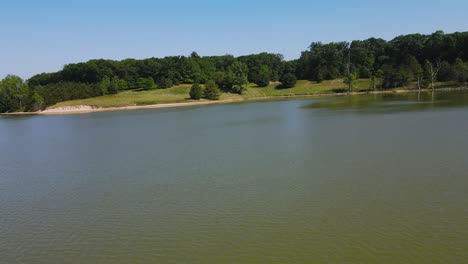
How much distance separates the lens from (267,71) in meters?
115

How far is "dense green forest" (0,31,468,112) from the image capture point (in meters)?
88.2

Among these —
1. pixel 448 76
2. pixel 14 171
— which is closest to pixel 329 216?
pixel 14 171

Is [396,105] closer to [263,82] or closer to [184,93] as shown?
[184,93]

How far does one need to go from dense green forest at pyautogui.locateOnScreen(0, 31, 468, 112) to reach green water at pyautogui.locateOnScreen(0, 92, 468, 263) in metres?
70.8

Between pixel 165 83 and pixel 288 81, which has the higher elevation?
pixel 165 83

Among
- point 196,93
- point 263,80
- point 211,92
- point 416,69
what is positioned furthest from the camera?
point 263,80

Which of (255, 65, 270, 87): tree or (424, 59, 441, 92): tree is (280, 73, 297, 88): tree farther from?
(424, 59, 441, 92): tree

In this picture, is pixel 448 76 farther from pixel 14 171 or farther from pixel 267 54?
pixel 14 171

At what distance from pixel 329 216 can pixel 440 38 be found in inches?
4344

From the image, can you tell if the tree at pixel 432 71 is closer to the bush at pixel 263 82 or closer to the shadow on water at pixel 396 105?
the shadow on water at pixel 396 105

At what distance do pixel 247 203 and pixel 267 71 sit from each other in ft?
342

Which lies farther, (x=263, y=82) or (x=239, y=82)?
(x=263, y=82)

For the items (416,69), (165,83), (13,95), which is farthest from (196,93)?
(416,69)

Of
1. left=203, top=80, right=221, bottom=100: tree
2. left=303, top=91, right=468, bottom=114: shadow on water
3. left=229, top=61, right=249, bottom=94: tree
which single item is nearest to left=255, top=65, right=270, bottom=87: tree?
left=229, top=61, right=249, bottom=94: tree
